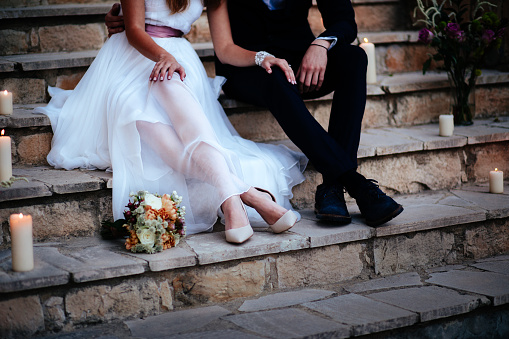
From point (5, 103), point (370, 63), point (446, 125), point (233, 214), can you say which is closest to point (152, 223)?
point (233, 214)

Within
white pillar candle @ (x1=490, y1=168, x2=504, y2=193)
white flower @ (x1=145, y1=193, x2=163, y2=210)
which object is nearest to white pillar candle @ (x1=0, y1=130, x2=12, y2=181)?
white flower @ (x1=145, y1=193, x2=163, y2=210)

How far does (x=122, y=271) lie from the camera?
7.30ft

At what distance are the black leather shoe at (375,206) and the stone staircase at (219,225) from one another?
0.07m

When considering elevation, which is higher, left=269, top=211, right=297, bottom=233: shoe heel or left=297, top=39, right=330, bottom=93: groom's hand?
left=297, top=39, right=330, bottom=93: groom's hand

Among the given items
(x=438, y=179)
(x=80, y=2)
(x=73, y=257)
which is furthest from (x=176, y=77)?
(x=80, y=2)

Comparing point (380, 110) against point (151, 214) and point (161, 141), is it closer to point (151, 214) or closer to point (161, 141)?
point (161, 141)

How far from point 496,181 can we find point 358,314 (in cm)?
137

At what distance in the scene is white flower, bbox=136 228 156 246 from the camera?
7.71ft

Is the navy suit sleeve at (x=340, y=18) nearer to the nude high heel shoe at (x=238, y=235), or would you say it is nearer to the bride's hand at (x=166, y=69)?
the bride's hand at (x=166, y=69)

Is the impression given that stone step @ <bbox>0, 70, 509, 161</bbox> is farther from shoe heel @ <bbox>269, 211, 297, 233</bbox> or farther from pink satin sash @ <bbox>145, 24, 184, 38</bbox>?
shoe heel @ <bbox>269, 211, 297, 233</bbox>

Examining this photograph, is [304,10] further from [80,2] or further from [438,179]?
[80,2]

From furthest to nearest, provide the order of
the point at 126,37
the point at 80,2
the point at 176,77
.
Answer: the point at 80,2
the point at 126,37
the point at 176,77

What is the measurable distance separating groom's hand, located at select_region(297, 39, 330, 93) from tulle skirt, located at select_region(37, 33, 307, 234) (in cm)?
35

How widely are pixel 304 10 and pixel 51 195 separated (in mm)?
1608
